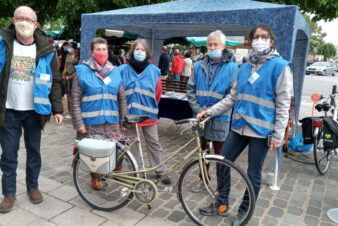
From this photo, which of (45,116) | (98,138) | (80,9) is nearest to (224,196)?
(98,138)

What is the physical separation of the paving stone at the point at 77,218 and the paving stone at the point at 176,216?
67 cm

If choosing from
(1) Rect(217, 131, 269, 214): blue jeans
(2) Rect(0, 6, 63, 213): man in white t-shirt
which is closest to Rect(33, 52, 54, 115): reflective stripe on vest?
(2) Rect(0, 6, 63, 213): man in white t-shirt

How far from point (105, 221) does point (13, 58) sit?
5.81 ft

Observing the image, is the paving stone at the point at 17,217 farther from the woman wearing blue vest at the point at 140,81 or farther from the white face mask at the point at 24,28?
the white face mask at the point at 24,28

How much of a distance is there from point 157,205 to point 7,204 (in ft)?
5.01

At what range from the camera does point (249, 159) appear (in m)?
2.78

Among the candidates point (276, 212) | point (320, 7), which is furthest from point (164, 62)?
point (276, 212)

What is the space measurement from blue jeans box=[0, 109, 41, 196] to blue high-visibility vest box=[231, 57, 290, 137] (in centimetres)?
202

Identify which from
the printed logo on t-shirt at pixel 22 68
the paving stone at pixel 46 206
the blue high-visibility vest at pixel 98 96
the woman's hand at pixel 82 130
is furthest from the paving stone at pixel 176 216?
the printed logo on t-shirt at pixel 22 68

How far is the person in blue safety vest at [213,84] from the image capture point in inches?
130

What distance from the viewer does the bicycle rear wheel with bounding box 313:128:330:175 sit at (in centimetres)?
452

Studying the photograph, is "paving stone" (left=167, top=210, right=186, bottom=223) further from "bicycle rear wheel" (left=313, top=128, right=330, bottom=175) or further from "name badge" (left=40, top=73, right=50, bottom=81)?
"bicycle rear wheel" (left=313, top=128, right=330, bottom=175)

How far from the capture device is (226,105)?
3064 mm

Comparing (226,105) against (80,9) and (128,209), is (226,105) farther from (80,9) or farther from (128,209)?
(80,9)
